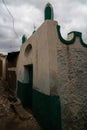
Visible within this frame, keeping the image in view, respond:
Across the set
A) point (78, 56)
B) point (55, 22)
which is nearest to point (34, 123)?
point (78, 56)

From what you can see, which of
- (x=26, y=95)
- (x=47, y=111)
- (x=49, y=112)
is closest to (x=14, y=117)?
(x=26, y=95)

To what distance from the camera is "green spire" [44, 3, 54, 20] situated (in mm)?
6273

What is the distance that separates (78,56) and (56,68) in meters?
1.30

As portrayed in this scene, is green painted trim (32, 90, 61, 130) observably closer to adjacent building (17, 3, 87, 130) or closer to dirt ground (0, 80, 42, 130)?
adjacent building (17, 3, 87, 130)

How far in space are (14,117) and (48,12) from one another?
19.4ft

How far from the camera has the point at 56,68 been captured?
232 inches

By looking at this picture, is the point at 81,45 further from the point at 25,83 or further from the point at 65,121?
the point at 25,83

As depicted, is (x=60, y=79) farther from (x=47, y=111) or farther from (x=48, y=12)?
(x=48, y=12)

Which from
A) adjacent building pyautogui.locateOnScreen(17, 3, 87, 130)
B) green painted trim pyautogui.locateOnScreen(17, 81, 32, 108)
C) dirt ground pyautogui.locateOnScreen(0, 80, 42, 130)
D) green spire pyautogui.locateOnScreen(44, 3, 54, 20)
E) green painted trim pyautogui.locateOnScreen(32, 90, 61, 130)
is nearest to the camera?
green painted trim pyautogui.locateOnScreen(32, 90, 61, 130)

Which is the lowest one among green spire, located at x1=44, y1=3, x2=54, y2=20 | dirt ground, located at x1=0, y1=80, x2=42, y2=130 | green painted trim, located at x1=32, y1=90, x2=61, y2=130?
dirt ground, located at x1=0, y1=80, x2=42, y2=130

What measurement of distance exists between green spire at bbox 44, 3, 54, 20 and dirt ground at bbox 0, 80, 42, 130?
16.8ft

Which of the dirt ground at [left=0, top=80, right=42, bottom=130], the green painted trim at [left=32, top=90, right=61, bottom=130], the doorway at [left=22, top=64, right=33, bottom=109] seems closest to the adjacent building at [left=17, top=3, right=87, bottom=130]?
the green painted trim at [left=32, top=90, right=61, bottom=130]

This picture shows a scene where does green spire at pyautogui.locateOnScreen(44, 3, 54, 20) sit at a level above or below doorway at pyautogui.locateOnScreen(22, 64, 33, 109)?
above

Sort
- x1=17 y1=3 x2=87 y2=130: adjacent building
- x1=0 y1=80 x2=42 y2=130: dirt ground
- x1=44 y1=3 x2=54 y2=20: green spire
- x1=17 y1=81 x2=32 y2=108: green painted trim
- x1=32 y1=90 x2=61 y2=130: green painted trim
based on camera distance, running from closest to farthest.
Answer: x1=32 y1=90 x2=61 y2=130: green painted trim → x1=17 y1=3 x2=87 y2=130: adjacent building → x1=44 y1=3 x2=54 y2=20: green spire → x1=0 y1=80 x2=42 y2=130: dirt ground → x1=17 y1=81 x2=32 y2=108: green painted trim
